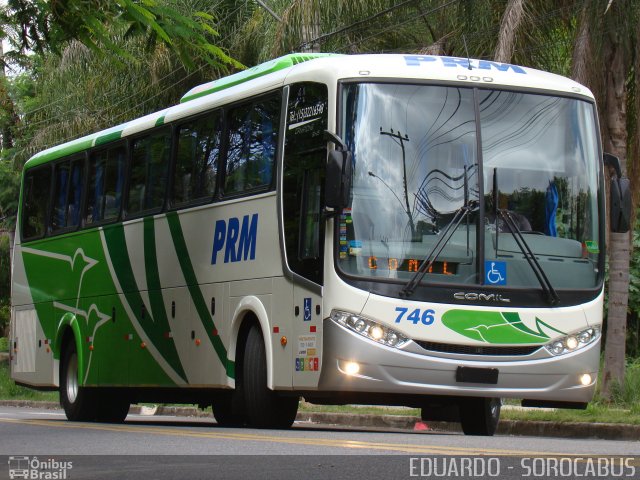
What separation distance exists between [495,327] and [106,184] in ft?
23.5

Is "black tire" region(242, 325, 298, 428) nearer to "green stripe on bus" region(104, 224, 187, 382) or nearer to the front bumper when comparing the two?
the front bumper

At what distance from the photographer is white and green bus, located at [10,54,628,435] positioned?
1277 centimetres

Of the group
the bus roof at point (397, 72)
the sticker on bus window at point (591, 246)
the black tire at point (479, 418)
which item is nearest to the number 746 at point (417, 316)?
the sticker on bus window at point (591, 246)

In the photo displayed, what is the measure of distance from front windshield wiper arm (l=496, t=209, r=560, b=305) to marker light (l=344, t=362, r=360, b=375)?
193cm

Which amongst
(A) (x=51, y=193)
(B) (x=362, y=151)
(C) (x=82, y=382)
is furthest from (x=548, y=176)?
(A) (x=51, y=193)

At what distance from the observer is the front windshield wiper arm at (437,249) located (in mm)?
12742

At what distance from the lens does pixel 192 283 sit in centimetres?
1597

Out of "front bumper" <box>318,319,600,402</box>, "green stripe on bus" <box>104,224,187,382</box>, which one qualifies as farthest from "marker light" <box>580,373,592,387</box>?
"green stripe on bus" <box>104,224,187,382</box>

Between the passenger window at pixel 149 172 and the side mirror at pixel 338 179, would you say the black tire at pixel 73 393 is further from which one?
the side mirror at pixel 338 179

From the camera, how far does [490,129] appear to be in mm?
13445

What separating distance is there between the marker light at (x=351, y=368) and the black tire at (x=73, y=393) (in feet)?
23.2

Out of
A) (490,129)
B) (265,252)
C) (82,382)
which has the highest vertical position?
(490,129)

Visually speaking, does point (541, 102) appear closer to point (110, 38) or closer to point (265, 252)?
point (265, 252)

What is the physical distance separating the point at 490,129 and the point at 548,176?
711 millimetres
